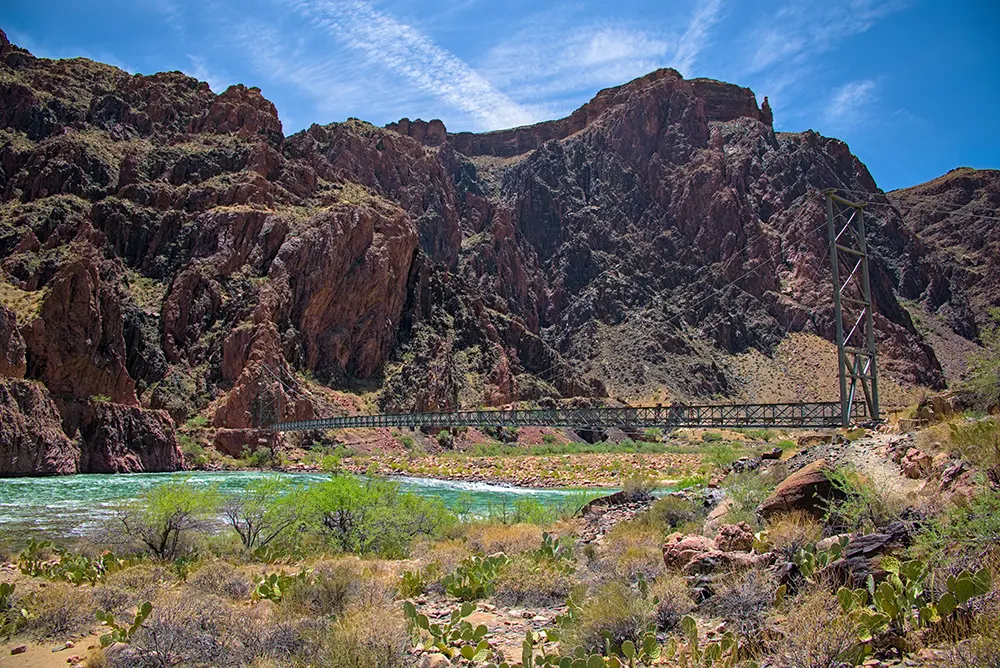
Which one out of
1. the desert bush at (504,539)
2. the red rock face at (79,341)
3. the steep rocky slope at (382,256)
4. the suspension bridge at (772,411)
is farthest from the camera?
the steep rocky slope at (382,256)

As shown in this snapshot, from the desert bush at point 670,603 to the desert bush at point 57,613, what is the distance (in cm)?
728

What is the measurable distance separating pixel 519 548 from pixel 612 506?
22.0 feet

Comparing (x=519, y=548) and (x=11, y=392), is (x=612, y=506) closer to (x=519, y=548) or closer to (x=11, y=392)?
(x=519, y=548)

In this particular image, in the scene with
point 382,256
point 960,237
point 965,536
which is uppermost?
point 960,237

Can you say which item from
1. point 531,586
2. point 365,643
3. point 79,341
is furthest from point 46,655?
point 79,341

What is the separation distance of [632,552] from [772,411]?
28.5 meters

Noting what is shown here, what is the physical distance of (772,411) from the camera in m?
36.9

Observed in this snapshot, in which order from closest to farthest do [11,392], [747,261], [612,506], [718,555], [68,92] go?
[718,555], [612,506], [11,392], [68,92], [747,261]

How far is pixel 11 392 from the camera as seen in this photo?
4122 centimetres

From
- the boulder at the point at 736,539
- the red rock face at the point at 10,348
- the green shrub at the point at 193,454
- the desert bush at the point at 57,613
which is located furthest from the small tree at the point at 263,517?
the green shrub at the point at 193,454

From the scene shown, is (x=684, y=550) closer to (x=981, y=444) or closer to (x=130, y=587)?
(x=981, y=444)

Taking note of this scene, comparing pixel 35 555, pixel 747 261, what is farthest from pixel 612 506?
pixel 747 261

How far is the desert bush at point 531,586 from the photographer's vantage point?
985 centimetres

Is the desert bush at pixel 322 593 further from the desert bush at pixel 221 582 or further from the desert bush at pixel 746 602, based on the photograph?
the desert bush at pixel 746 602
